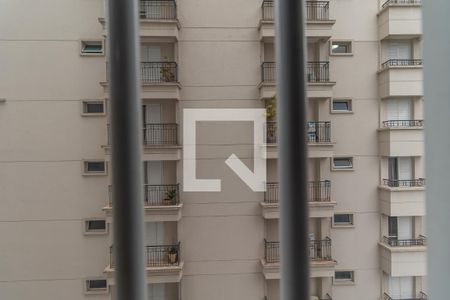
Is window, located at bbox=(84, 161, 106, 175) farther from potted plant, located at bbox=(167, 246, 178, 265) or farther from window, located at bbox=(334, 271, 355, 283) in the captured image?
window, located at bbox=(334, 271, 355, 283)

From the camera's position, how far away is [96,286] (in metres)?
1.52

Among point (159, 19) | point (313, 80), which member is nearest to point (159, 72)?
point (159, 19)

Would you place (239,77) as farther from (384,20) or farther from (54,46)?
(54,46)

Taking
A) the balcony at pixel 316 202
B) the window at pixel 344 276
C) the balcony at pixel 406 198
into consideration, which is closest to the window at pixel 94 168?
the balcony at pixel 316 202

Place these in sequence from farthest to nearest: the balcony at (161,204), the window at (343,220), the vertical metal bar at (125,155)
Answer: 1. the window at (343,220)
2. the balcony at (161,204)
3. the vertical metal bar at (125,155)

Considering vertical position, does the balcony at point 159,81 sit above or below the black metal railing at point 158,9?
below

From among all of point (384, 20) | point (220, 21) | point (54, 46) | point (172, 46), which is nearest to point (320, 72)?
point (384, 20)

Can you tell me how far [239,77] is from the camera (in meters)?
1.62

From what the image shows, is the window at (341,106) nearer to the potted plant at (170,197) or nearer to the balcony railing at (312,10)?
the balcony railing at (312,10)

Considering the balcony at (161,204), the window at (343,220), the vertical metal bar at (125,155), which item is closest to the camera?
the vertical metal bar at (125,155)

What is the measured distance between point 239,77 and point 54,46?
2.74 feet

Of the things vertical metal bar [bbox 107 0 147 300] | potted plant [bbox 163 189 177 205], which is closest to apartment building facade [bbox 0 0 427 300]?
potted plant [bbox 163 189 177 205]

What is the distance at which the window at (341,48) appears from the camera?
1.60 metres

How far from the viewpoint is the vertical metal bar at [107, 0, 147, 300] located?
34.8 inches
